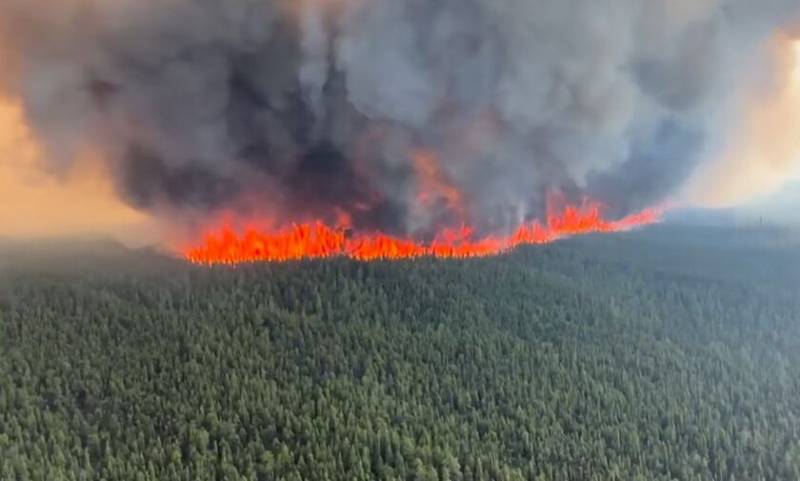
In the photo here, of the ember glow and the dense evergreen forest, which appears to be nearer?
the dense evergreen forest

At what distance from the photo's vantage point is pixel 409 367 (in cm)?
1534

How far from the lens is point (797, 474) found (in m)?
13.6

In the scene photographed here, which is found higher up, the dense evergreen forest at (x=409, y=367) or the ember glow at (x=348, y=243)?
the ember glow at (x=348, y=243)

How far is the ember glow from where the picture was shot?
17906 mm

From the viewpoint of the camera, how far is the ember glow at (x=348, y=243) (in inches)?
705

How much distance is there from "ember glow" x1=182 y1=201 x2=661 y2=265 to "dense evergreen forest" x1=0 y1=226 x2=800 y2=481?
0.47 meters

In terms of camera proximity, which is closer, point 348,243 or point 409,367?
point 409,367

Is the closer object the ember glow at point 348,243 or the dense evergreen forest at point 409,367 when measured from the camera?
the dense evergreen forest at point 409,367

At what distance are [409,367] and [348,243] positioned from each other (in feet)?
14.1

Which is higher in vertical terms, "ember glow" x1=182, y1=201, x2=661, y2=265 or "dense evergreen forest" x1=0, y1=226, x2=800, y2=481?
"ember glow" x1=182, y1=201, x2=661, y2=265

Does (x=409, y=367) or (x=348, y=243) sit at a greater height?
(x=348, y=243)

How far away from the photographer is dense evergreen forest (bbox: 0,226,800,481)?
12.7 meters

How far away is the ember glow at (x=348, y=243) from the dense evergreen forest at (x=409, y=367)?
473 mm

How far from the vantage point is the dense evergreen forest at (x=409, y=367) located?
12.7m
